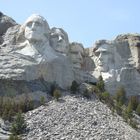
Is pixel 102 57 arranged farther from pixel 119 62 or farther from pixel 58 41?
pixel 58 41

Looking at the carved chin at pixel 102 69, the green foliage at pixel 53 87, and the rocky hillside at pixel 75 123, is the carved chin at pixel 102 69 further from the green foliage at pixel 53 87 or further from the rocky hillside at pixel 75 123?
the rocky hillside at pixel 75 123

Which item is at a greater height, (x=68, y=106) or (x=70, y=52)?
(x=70, y=52)

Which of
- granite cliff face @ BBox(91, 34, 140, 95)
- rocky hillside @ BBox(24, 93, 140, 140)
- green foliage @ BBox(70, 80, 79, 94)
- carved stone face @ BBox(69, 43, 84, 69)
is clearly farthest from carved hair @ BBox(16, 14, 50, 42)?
rocky hillside @ BBox(24, 93, 140, 140)

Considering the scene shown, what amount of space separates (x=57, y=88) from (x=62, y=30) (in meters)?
5.45

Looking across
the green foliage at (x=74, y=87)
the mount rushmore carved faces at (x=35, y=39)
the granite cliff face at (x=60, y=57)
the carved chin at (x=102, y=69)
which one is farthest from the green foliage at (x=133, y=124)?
the carved chin at (x=102, y=69)

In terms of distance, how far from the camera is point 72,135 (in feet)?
120

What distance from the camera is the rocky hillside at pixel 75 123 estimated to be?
3653 centimetres

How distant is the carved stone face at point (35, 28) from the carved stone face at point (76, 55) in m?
2.95

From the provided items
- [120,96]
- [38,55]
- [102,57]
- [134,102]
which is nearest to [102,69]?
[102,57]

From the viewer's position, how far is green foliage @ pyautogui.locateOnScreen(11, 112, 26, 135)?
36188 millimetres

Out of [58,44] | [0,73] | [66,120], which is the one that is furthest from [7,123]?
[58,44]

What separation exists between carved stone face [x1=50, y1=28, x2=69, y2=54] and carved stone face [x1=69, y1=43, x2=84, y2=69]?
118cm

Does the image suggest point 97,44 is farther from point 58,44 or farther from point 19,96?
point 19,96

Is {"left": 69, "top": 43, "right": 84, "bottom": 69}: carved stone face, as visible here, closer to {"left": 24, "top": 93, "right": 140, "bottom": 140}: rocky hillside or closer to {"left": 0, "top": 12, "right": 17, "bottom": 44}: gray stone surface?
{"left": 0, "top": 12, "right": 17, "bottom": 44}: gray stone surface
